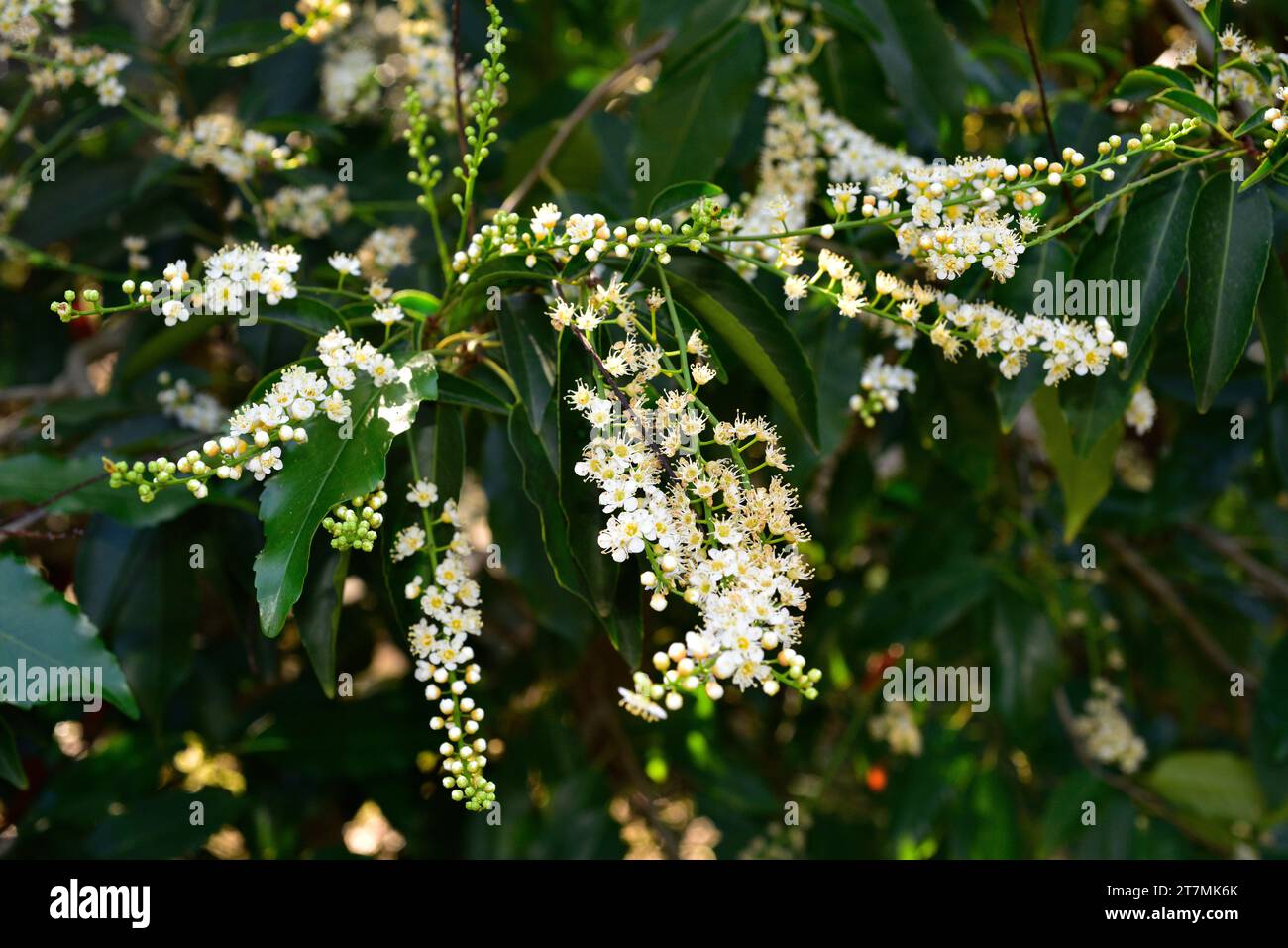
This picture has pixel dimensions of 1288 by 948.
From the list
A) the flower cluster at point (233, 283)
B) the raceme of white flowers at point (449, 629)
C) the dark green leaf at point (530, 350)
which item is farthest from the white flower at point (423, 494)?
the flower cluster at point (233, 283)

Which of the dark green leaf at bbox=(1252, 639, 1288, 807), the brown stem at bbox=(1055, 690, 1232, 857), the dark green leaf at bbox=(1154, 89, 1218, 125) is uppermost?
the dark green leaf at bbox=(1154, 89, 1218, 125)

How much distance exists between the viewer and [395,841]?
2146mm

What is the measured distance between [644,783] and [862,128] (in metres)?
1.22

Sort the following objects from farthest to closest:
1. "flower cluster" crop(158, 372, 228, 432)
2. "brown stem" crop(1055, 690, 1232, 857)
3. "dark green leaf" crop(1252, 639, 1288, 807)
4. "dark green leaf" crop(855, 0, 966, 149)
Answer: "brown stem" crop(1055, 690, 1232, 857), "dark green leaf" crop(1252, 639, 1288, 807), "flower cluster" crop(158, 372, 228, 432), "dark green leaf" crop(855, 0, 966, 149)

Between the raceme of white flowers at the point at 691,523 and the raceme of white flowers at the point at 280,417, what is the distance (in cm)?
20

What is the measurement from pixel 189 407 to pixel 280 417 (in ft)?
2.40

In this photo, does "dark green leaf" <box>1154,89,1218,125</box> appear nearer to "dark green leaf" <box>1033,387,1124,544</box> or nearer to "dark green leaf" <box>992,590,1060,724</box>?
"dark green leaf" <box>1033,387,1124,544</box>

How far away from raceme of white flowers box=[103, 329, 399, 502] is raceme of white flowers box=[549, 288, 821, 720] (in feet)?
0.64

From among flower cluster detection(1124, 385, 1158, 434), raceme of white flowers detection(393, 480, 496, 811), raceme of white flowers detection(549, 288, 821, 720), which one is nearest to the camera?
raceme of white flowers detection(549, 288, 821, 720)

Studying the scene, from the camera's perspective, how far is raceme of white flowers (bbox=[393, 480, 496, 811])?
931mm

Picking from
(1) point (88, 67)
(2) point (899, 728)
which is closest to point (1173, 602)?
(2) point (899, 728)

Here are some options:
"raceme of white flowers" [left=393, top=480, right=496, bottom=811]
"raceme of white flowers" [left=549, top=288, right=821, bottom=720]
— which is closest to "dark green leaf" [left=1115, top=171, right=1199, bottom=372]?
"raceme of white flowers" [left=549, top=288, right=821, bottom=720]
